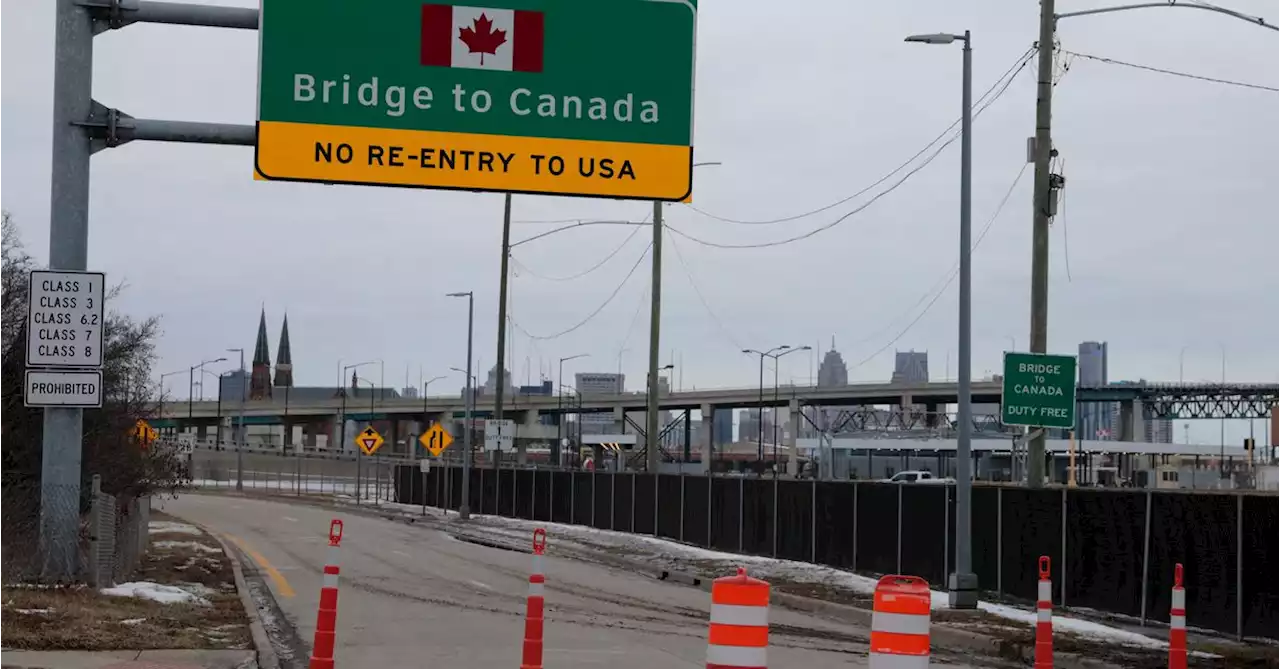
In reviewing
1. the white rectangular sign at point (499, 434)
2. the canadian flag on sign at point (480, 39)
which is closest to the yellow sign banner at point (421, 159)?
the canadian flag on sign at point (480, 39)

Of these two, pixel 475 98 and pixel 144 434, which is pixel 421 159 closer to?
pixel 475 98

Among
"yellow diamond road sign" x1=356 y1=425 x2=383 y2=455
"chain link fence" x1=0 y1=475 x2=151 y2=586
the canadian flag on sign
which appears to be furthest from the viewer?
"yellow diamond road sign" x1=356 y1=425 x2=383 y2=455

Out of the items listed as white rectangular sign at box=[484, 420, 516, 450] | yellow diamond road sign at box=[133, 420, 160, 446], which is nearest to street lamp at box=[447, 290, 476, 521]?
white rectangular sign at box=[484, 420, 516, 450]

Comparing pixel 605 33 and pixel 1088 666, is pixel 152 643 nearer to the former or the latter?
pixel 605 33

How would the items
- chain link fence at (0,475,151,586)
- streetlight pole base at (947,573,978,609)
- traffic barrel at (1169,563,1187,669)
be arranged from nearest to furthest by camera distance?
traffic barrel at (1169,563,1187,669) → chain link fence at (0,475,151,586) → streetlight pole base at (947,573,978,609)

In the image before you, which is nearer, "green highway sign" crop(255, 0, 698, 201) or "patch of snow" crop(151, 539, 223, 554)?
"green highway sign" crop(255, 0, 698, 201)

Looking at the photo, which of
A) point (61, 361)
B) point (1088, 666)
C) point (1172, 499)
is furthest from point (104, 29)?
point (1172, 499)

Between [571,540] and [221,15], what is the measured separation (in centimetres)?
2363

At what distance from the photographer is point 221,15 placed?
15047 mm

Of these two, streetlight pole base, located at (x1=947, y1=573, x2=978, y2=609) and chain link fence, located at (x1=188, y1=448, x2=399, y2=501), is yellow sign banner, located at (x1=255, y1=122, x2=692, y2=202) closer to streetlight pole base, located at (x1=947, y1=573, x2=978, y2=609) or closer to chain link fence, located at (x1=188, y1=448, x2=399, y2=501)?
streetlight pole base, located at (x1=947, y1=573, x2=978, y2=609)

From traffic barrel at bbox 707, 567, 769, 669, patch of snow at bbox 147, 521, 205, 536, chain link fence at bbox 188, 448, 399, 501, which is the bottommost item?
chain link fence at bbox 188, 448, 399, 501

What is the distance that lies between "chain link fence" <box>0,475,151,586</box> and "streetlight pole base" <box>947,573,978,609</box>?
10646mm

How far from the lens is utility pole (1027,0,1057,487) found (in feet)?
70.6

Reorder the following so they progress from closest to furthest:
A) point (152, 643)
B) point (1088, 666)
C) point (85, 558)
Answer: point (152, 643) → point (1088, 666) → point (85, 558)
